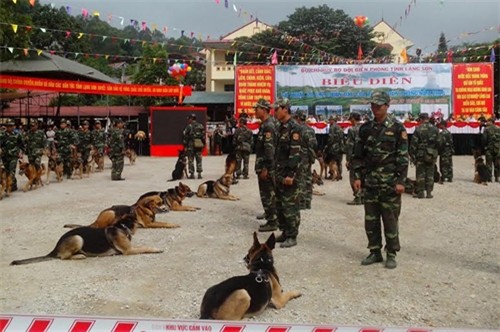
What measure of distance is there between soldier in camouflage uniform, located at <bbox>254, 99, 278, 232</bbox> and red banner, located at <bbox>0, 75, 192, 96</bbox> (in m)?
13.1

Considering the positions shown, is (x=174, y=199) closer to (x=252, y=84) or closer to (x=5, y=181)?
(x=5, y=181)

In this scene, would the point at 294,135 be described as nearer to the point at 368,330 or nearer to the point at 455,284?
the point at 455,284

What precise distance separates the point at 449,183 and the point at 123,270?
889 centimetres

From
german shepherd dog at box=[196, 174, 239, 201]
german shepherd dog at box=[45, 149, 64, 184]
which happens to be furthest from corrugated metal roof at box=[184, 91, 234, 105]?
german shepherd dog at box=[196, 174, 239, 201]

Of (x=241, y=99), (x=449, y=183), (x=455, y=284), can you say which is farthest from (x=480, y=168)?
(x=241, y=99)

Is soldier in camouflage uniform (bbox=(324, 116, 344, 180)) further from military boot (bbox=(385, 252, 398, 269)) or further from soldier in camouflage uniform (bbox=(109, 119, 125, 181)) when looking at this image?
military boot (bbox=(385, 252, 398, 269))

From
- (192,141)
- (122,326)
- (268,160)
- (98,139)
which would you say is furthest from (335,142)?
(122,326)

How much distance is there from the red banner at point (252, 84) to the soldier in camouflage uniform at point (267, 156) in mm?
14239

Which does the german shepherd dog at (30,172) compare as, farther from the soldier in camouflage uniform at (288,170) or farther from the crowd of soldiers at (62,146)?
the soldier in camouflage uniform at (288,170)

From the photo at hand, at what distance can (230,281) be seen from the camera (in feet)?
11.8

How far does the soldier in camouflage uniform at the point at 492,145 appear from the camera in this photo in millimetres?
11250

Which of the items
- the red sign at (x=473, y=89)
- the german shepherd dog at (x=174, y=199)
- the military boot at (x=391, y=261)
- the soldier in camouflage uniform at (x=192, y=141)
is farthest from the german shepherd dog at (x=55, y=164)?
the red sign at (x=473, y=89)

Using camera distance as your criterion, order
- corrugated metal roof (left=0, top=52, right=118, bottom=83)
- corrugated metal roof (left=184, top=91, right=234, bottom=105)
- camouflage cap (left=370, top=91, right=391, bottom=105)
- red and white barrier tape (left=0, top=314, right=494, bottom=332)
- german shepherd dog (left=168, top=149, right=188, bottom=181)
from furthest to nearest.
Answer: corrugated metal roof (left=184, top=91, right=234, bottom=105) → corrugated metal roof (left=0, top=52, right=118, bottom=83) → german shepherd dog (left=168, top=149, right=188, bottom=181) → camouflage cap (left=370, top=91, right=391, bottom=105) → red and white barrier tape (left=0, top=314, right=494, bottom=332)

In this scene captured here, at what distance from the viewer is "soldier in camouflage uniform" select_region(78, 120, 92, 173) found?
12.9m
